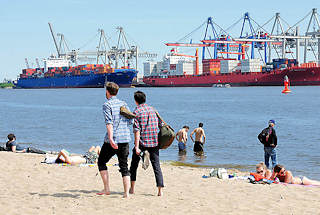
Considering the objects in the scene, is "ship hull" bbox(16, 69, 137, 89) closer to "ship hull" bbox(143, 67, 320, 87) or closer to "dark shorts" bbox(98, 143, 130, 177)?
"ship hull" bbox(143, 67, 320, 87)

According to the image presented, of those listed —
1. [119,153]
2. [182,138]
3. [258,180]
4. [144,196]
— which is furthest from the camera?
[182,138]

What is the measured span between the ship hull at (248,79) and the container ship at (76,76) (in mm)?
11116

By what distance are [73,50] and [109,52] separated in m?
16.6

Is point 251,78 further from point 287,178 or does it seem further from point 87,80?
point 287,178

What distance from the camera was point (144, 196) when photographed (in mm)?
7840

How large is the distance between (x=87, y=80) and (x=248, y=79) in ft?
150

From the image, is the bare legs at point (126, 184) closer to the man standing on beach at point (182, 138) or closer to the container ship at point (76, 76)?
the man standing on beach at point (182, 138)

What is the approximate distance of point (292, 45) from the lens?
11506cm

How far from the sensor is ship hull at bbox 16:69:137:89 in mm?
123562

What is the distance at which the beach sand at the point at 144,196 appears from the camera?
7.02 metres

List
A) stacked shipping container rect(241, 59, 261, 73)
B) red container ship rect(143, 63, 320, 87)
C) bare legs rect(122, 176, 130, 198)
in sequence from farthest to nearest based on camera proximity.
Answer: stacked shipping container rect(241, 59, 261, 73) → red container ship rect(143, 63, 320, 87) → bare legs rect(122, 176, 130, 198)

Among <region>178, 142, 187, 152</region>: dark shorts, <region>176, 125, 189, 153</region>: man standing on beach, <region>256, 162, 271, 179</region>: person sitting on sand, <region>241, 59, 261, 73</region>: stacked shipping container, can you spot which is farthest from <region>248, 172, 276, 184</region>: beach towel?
<region>241, 59, 261, 73</region>: stacked shipping container

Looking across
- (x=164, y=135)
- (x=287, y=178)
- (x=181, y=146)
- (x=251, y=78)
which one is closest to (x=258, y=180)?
(x=287, y=178)

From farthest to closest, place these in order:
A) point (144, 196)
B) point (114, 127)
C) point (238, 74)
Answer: point (238, 74) < point (144, 196) < point (114, 127)
